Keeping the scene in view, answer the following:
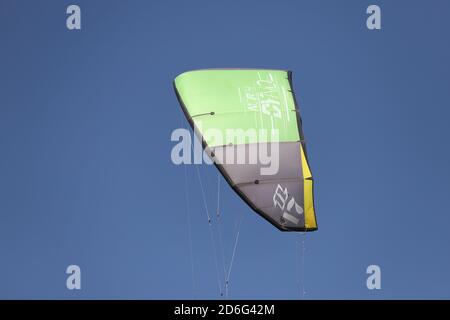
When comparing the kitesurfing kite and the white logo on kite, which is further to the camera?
the white logo on kite

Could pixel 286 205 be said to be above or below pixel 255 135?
below

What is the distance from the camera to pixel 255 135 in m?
23.2

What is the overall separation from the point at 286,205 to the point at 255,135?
210 centimetres

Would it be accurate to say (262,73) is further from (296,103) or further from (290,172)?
(290,172)

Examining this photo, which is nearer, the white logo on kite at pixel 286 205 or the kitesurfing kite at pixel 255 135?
the kitesurfing kite at pixel 255 135

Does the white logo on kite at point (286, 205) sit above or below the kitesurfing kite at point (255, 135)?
below

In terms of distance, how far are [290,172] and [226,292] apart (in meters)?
4.05

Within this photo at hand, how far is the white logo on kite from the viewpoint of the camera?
22.8m

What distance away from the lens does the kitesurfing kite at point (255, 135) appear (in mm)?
22594

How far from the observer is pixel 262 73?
24359 millimetres

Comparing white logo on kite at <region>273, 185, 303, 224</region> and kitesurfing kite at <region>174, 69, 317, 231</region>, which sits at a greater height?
kitesurfing kite at <region>174, 69, 317, 231</region>

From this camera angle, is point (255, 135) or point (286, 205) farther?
point (255, 135)
